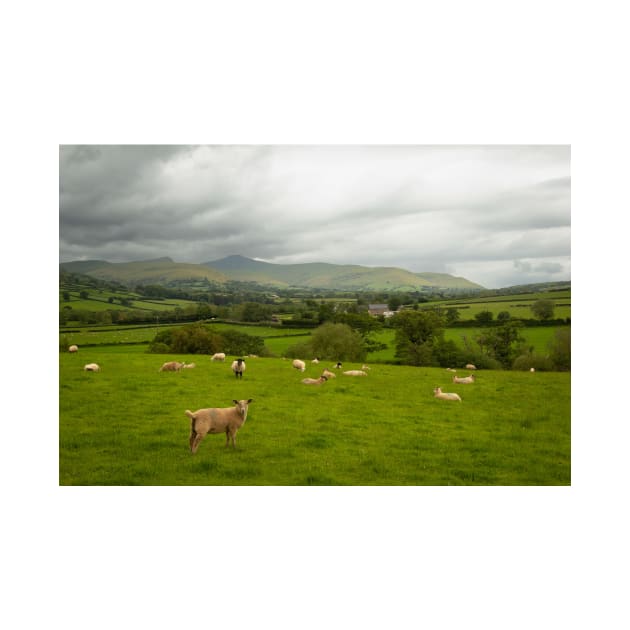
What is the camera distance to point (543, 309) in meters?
7.85

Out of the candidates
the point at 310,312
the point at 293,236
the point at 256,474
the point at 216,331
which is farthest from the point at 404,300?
the point at 256,474

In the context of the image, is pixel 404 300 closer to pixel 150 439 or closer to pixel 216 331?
pixel 216 331

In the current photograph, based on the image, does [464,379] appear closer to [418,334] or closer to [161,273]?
[418,334]

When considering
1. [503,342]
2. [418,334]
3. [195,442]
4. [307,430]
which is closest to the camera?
[195,442]

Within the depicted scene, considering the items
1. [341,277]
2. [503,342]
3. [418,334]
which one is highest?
[341,277]

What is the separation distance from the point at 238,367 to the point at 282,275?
217 centimetres

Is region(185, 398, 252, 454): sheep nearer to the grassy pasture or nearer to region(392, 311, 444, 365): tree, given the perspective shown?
the grassy pasture

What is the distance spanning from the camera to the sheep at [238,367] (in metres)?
8.42

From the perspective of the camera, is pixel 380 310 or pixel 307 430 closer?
pixel 307 430

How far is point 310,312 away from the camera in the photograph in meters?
9.18

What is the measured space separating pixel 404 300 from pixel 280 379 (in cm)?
317

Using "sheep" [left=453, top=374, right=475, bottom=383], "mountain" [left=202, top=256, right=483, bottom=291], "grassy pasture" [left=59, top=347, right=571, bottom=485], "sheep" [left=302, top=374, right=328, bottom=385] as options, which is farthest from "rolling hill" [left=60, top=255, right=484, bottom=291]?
"sheep" [left=302, top=374, right=328, bottom=385]

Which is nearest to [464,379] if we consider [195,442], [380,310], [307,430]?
[380,310]

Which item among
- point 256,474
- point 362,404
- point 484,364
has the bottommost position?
point 256,474
